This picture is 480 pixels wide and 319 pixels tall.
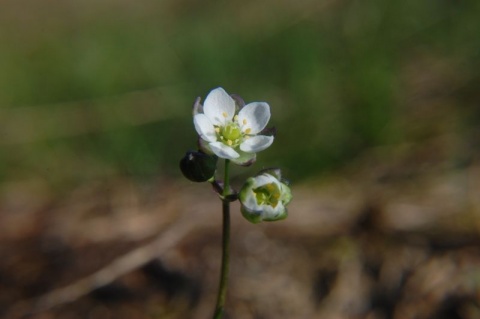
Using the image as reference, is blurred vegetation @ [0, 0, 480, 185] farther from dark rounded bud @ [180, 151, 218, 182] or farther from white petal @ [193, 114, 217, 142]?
dark rounded bud @ [180, 151, 218, 182]

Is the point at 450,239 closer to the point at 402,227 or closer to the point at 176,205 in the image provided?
the point at 402,227

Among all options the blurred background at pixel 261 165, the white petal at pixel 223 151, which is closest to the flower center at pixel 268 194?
the white petal at pixel 223 151

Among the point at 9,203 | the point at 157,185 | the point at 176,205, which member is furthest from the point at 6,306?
the point at 9,203

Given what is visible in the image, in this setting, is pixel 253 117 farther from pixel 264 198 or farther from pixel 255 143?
Result: pixel 264 198

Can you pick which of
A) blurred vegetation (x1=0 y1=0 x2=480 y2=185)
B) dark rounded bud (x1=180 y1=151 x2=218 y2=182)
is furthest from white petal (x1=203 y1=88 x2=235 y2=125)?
blurred vegetation (x1=0 y1=0 x2=480 y2=185)

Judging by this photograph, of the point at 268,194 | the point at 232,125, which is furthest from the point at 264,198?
the point at 232,125

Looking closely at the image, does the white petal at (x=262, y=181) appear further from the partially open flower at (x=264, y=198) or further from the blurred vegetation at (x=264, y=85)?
the blurred vegetation at (x=264, y=85)
